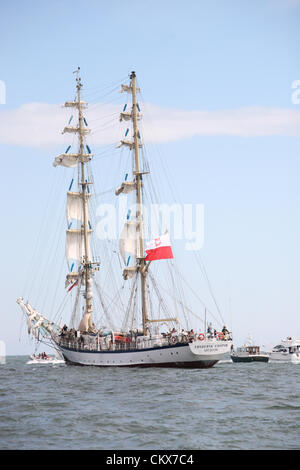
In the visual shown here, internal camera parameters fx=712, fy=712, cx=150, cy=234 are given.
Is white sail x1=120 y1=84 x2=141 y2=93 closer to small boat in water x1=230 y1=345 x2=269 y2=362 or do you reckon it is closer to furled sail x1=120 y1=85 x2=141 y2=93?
furled sail x1=120 y1=85 x2=141 y2=93

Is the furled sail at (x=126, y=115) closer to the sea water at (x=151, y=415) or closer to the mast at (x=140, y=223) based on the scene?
the mast at (x=140, y=223)

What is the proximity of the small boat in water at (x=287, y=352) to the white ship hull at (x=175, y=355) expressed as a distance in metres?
37.8

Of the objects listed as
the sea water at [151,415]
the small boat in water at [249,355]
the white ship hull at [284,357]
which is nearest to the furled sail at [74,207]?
the small boat in water at [249,355]

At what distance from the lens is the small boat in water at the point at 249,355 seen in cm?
10731

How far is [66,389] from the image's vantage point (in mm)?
49250

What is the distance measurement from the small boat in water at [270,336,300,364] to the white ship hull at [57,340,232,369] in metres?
37.8

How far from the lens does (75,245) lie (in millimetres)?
90625

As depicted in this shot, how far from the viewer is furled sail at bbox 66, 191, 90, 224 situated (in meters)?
91.1

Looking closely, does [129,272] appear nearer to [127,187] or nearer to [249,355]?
[127,187]

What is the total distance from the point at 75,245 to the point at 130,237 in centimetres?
1216

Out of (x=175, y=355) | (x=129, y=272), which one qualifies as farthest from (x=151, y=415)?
(x=129, y=272)

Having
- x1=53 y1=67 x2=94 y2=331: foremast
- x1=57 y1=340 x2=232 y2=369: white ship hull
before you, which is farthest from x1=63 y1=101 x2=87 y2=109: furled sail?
x1=57 y1=340 x2=232 y2=369: white ship hull
